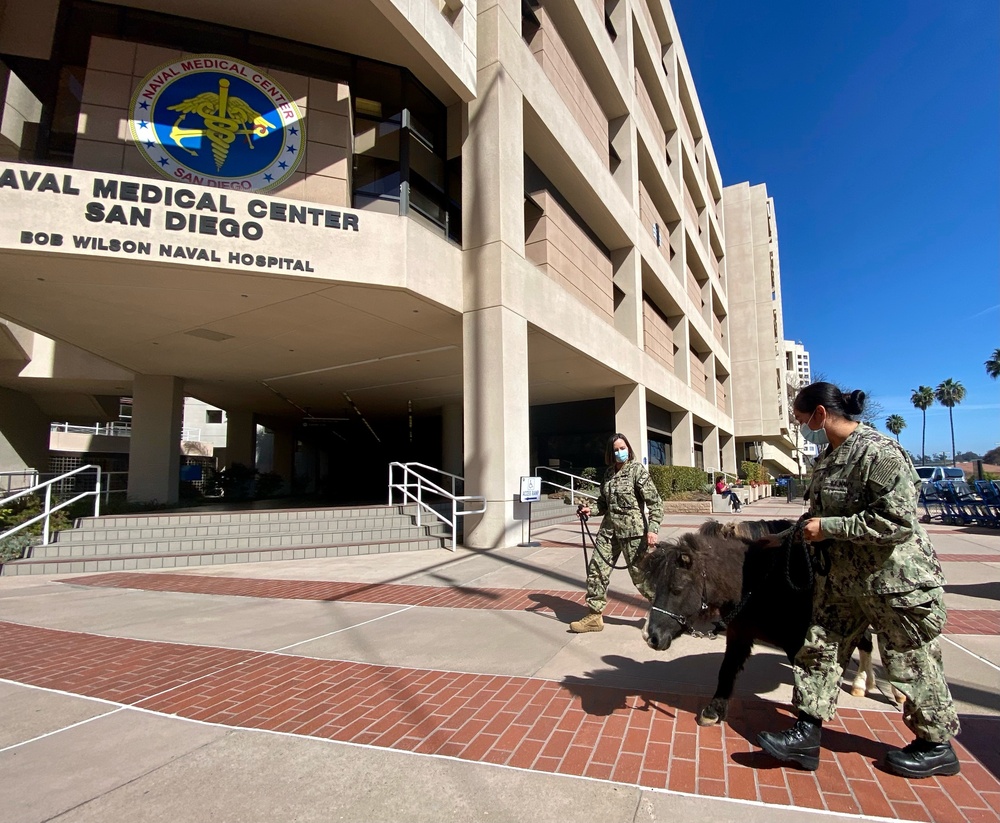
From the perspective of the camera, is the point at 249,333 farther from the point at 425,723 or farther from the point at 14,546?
the point at 425,723

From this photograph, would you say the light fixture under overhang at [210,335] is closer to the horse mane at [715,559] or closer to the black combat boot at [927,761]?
the horse mane at [715,559]

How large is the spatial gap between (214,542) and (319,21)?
10123 mm

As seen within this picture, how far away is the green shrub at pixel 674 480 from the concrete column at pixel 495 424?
10.7m

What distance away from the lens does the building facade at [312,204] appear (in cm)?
1001

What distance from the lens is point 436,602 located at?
6.46 meters

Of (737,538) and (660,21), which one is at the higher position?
(660,21)

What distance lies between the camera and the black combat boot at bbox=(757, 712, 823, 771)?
2.60 m

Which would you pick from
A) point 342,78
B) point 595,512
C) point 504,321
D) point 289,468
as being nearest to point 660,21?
point 342,78

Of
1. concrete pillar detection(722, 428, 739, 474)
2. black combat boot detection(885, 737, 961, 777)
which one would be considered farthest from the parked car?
black combat boot detection(885, 737, 961, 777)

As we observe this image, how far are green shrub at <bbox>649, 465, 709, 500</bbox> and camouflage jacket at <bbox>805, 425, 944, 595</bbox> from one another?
1857cm

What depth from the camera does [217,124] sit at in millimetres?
11148

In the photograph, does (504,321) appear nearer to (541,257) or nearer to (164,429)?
(541,257)

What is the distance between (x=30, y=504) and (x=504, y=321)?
10159mm

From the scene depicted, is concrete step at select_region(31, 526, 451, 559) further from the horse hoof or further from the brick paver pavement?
the horse hoof
